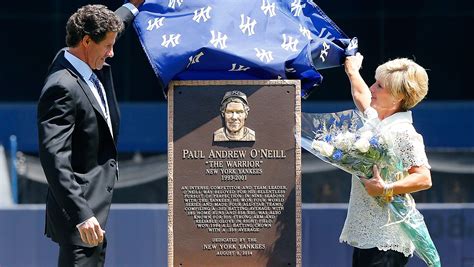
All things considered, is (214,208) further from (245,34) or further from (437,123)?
(437,123)

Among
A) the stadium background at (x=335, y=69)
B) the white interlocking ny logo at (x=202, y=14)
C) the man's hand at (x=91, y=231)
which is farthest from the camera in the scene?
the stadium background at (x=335, y=69)

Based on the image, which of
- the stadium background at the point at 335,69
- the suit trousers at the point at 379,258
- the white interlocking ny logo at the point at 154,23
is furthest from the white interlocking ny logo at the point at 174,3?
the stadium background at the point at 335,69

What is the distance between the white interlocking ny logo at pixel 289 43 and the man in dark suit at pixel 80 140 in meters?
1.24

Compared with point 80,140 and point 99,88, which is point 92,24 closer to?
point 99,88

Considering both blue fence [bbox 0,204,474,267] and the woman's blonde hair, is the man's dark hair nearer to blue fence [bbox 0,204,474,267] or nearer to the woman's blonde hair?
the woman's blonde hair

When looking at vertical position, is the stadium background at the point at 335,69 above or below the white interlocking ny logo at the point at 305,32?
above

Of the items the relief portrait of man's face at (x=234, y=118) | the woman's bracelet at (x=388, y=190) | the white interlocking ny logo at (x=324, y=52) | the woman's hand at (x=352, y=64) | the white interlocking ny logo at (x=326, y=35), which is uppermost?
the white interlocking ny logo at (x=326, y=35)

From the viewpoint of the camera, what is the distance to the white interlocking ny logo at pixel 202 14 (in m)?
6.65

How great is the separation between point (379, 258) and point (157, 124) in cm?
1438

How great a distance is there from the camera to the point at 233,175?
6734mm

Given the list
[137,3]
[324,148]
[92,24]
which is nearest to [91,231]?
[92,24]

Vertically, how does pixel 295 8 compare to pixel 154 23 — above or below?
above

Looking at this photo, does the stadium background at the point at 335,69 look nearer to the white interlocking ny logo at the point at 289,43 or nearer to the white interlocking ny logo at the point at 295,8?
the white interlocking ny logo at the point at 295,8

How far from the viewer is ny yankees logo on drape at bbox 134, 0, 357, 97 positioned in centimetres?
656
